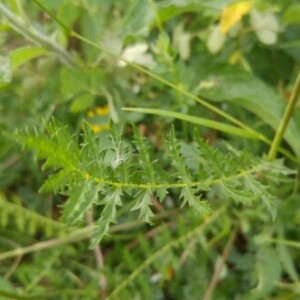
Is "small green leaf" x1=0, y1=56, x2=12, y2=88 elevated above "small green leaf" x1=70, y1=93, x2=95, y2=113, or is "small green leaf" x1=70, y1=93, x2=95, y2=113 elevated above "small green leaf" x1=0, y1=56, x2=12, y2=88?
"small green leaf" x1=0, y1=56, x2=12, y2=88

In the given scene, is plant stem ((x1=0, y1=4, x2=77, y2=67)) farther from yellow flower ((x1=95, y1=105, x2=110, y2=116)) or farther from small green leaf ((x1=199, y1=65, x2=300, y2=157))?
small green leaf ((x1=199, y1=65, x2=300, y2=157))

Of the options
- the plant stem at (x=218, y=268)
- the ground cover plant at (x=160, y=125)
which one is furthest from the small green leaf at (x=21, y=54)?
the plant stem at (x=218, y=268)

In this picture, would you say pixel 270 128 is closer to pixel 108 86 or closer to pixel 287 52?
pixel 287 52

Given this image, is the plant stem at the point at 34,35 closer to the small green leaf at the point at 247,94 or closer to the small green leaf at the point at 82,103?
the small green leaf at the point at 82,103

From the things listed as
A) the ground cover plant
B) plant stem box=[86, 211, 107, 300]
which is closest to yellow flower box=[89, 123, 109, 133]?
the ground cover plant

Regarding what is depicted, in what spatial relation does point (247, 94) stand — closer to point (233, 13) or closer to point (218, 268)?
point (233, 13)

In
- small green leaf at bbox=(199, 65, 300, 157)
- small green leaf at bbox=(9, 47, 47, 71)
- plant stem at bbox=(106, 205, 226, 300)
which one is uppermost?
small green leaf at bbox=(9, 47, 47, 71)

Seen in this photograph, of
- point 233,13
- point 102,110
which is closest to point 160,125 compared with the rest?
point 102,110

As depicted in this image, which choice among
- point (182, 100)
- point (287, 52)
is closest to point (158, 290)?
point (182, 100)
